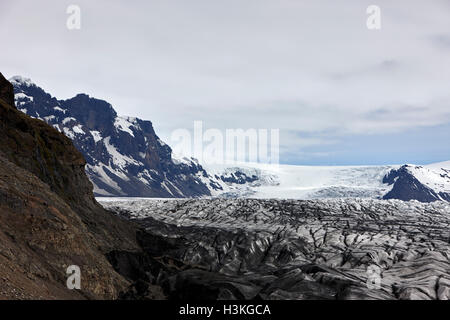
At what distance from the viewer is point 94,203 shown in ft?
260

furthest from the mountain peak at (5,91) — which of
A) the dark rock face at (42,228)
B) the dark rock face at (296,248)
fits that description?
the dark rock face at (296,248)

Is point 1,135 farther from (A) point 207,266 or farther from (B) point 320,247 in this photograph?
(B) point 320,247

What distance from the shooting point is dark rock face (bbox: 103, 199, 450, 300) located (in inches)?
1980

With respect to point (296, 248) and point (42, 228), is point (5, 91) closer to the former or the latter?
point (42, 228)

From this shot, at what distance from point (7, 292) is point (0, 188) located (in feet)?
60.2

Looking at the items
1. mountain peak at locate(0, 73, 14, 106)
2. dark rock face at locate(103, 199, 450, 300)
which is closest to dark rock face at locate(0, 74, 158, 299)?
mountain peak at locate(0, 73, 14, 106)

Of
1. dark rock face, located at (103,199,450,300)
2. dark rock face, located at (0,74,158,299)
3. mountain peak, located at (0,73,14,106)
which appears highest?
→ mountain peak, located at (0,73,14,106)

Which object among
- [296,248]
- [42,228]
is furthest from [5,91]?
[296,248]

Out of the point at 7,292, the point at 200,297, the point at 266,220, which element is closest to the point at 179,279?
the point at 200,297

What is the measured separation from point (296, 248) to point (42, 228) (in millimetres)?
62989

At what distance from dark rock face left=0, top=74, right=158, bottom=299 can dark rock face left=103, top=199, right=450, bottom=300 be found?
791 cm

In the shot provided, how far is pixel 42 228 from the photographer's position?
132 ft

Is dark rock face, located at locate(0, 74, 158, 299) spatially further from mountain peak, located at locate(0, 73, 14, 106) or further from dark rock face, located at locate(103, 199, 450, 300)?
dark rock face, located at locate(103, 199, 450, 300)

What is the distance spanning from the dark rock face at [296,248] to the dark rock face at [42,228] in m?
7.91
